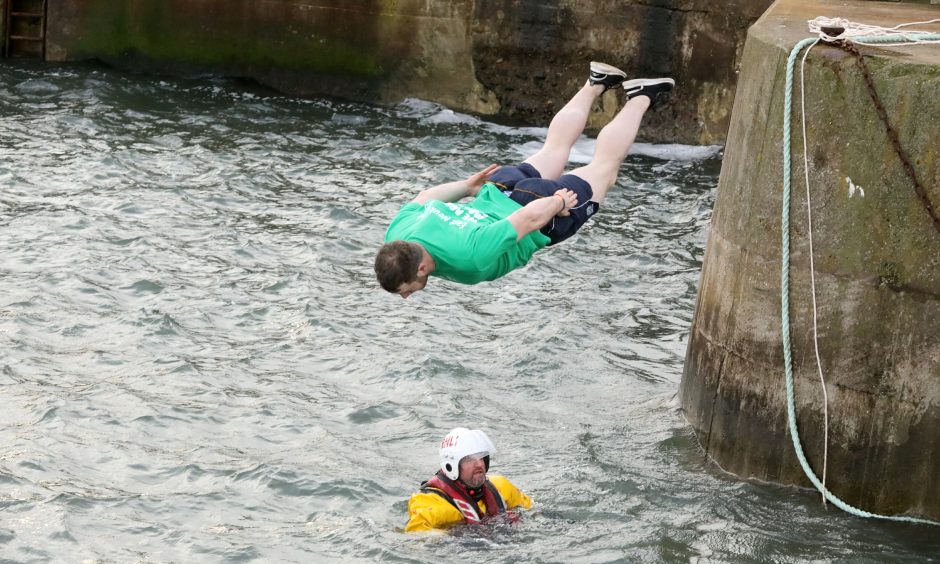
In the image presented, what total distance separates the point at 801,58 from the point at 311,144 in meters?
14.0

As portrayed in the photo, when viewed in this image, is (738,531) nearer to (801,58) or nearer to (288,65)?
(801,58)

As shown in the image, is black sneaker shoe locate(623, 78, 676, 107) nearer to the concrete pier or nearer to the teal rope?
the concrete pier

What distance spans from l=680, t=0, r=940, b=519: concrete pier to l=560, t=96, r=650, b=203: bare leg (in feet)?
2.72

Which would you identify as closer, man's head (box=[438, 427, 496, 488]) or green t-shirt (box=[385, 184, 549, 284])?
green t-shirt (box=[385, 184, 549, 284])

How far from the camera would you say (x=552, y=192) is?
34.9 ft

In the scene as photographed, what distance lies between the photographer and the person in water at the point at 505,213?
962 centimetres

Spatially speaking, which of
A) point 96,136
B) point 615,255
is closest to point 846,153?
point 615,255

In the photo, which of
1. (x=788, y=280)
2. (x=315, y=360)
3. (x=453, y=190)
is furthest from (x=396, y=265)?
(x=315, y=360)

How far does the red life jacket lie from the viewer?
10.9 meters

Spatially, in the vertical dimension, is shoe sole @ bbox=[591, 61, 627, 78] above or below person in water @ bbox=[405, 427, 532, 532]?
above

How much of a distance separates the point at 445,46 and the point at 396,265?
631 inches

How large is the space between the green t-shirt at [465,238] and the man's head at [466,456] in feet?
4.78

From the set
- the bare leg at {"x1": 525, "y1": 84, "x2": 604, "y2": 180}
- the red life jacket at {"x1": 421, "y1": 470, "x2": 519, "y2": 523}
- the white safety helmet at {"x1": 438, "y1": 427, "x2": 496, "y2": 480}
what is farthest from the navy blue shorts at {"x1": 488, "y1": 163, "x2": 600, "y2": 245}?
the red life jacket at {"x1": 421, "y1": 470, "x2": 519, "y2": 523}

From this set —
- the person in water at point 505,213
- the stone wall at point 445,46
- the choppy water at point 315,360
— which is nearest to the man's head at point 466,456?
the choppy water at point 315,360
